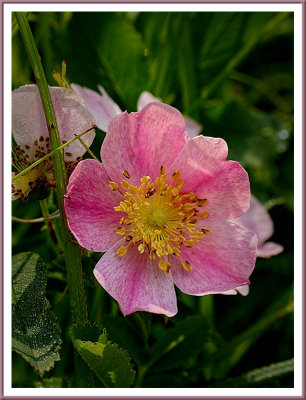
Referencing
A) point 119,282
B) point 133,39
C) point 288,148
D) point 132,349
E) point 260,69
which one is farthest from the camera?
point 260,69

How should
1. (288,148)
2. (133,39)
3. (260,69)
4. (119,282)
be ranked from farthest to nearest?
(260,69), (288,148), (133,39), (119,282)

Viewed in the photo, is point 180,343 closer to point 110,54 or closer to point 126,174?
point 126,174

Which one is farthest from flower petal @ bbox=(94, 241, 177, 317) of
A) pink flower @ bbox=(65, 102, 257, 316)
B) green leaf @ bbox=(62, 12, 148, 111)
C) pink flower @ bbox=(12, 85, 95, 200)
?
green leaf @ bbox=(62, 12, 148, 111)

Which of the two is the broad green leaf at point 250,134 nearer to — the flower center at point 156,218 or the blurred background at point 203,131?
the blurred background at point 203,131

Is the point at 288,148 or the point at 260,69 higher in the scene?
the point at 260,69

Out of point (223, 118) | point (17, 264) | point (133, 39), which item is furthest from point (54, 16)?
point (17, 264)

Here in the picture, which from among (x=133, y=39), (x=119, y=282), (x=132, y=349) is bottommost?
(x=132, y=349)

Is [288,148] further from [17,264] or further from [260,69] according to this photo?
[17,264]
